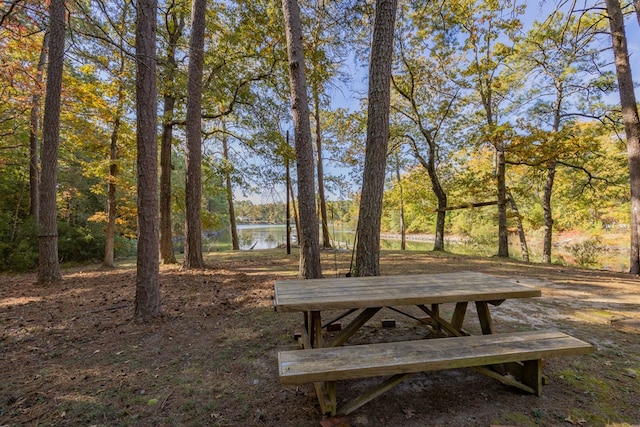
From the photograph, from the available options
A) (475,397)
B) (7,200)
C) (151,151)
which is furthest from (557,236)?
(7,200)

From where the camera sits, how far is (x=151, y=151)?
10.5ft

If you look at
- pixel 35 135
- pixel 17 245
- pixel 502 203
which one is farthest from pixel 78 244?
pixel 502 203

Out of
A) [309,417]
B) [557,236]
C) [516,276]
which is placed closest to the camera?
[309,417]

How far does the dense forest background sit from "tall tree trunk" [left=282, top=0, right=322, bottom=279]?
181cm

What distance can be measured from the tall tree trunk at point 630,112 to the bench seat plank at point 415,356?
20.1 feet

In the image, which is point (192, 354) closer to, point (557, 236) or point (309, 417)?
point (309, 417)

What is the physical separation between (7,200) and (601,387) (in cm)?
1514

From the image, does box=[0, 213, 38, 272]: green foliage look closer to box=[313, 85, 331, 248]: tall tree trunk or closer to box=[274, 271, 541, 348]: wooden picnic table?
box=[313, 85, 331, 248]: tall tree trunk

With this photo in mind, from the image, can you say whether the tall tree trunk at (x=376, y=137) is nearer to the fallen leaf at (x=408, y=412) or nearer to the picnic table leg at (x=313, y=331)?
the picnic table leg at (x=313, y=331)

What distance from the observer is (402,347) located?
69.7 inches

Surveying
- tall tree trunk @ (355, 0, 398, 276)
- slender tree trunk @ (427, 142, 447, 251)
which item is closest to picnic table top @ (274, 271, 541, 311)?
tall tree trunk @ (355, 0, 398, 276)

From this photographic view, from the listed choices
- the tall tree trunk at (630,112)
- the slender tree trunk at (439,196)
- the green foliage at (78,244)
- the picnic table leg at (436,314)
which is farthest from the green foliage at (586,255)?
the green foliage at (78,244)

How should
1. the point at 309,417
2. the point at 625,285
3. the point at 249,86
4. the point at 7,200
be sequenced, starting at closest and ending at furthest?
the point at 309,417, the point at 625,285, the point at 249,86, the point at 7,200

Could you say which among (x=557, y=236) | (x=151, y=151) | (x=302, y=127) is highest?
(x=302, y=127)
